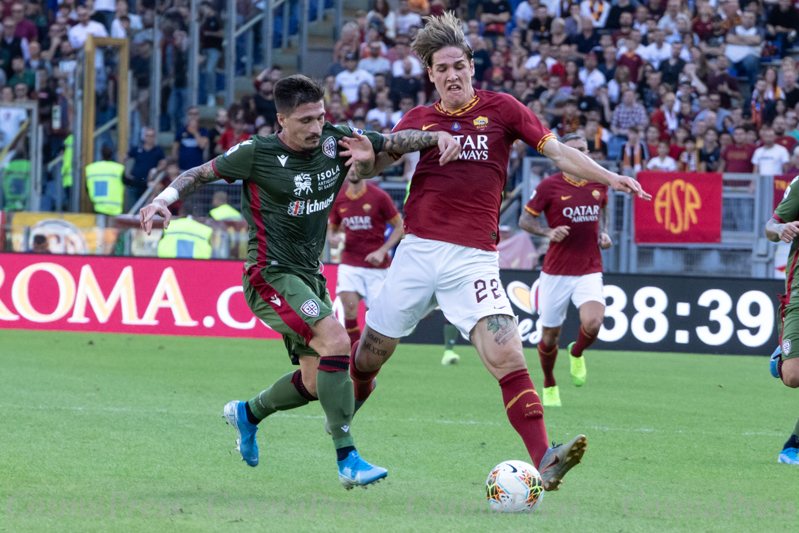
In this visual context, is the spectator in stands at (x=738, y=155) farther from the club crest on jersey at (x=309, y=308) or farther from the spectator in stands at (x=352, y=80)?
the club crest on jersey at (x=309, y=308)

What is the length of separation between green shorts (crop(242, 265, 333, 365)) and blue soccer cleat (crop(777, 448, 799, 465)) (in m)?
3.00

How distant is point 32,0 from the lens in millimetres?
20281

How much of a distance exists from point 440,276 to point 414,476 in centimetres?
112

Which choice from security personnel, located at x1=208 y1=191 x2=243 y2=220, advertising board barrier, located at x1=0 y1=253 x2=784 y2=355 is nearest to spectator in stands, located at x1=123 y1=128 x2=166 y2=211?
security personnel, located at x1=208 y1=191 x2=243 y2=220

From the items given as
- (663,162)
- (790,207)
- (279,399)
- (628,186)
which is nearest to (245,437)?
(279,399)

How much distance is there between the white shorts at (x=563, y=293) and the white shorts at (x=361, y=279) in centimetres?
267

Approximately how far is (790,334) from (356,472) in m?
3.05

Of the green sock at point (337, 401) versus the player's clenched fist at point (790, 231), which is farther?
the player's clenched fist at point (790, 231)

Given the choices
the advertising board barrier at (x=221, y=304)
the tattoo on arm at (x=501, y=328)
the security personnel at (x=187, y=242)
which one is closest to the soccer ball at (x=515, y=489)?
the tattoo on arm at (x=501, y=328)

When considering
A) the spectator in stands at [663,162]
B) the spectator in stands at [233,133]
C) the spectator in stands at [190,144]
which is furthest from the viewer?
the spectator in stands at [233,133]

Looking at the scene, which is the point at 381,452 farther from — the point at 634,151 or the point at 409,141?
the point at 634,151

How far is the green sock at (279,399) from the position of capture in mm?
5570

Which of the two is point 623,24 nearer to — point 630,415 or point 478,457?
point 630,415

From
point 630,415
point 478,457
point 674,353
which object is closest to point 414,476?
point 478,457
